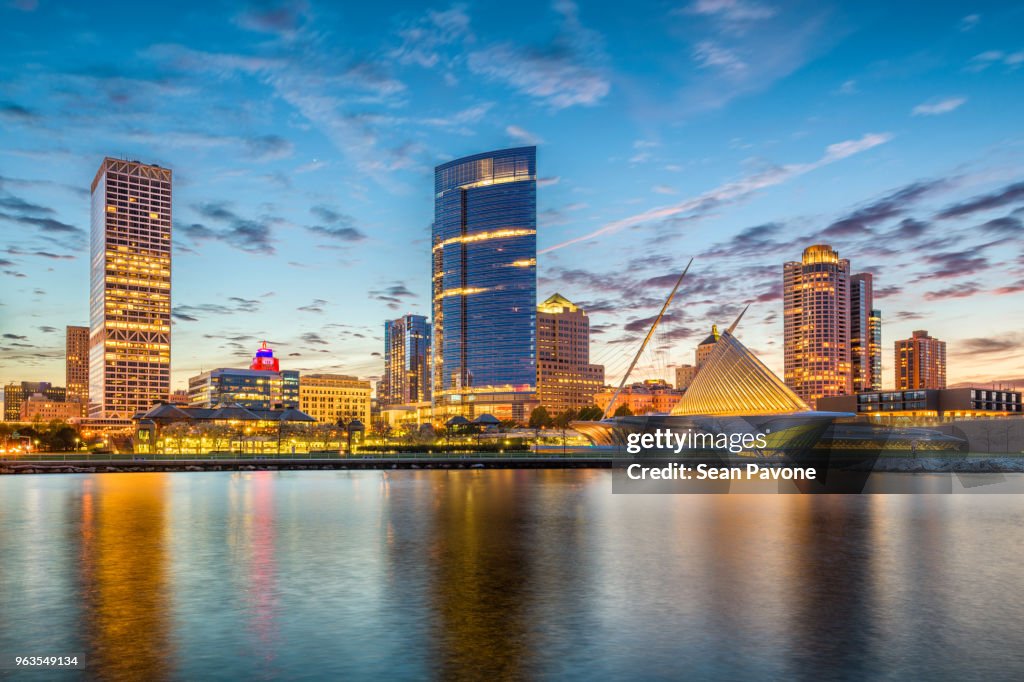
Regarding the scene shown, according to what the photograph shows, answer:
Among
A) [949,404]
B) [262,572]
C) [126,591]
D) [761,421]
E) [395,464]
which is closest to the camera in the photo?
[126,591]

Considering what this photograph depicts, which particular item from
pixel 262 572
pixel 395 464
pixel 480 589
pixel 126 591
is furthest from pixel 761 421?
pixel 126 591

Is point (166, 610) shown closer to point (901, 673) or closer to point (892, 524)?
point (901, 673)

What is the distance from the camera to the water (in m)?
19.3

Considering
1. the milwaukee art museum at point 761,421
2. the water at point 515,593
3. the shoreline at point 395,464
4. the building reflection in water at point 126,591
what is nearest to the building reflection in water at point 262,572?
the water at point 515,593

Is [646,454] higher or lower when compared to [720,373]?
lower

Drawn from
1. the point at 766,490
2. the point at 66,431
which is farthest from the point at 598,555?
the point at 66,431

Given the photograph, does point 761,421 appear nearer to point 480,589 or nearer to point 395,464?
point 395,464

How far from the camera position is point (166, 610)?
957 inches

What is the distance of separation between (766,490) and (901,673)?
190 feet

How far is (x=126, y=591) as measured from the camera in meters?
27.1

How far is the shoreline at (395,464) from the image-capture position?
Result: 343 ft

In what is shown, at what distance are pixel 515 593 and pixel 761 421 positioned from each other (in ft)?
273

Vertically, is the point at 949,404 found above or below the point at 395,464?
above

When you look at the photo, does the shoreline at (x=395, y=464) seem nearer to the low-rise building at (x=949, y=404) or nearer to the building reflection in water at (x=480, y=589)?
the building reflection in water at (x=480, y=589)
